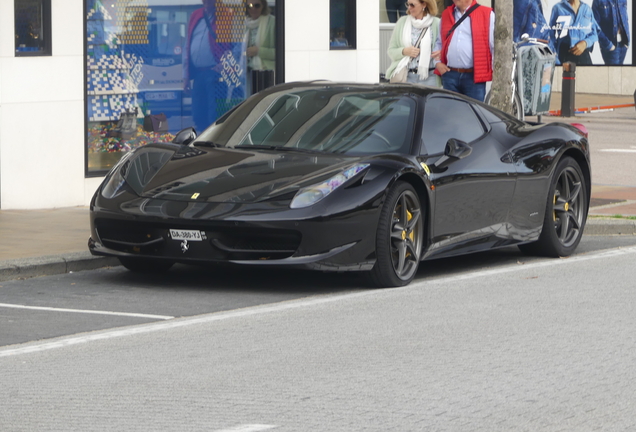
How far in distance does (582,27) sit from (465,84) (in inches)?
894

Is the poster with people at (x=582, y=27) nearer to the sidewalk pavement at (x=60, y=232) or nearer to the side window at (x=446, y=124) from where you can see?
the sidewalk pavement at (x=60, y=232)

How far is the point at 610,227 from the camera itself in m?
11.6

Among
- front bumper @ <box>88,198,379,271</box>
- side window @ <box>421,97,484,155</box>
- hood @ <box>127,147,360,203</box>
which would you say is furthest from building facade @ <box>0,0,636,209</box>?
side window @ <box>421,97,484,155</box>

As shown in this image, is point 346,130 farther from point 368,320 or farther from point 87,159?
point 87,159

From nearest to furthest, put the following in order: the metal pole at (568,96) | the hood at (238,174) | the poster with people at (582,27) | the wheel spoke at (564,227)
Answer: the hood at (238,174) → the wheel spoke at (564,227) → the metal pole at (568,96) → the poster with people at (582,27)

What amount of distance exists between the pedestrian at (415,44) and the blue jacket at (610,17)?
71.5ft

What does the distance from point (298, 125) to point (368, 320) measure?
2.25 m

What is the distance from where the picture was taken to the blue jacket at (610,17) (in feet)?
114

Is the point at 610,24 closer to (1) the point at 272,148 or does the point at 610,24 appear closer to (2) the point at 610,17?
(2) the point at 610,17

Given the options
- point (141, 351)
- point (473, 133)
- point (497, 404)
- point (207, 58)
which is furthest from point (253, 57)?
point (497, 404)

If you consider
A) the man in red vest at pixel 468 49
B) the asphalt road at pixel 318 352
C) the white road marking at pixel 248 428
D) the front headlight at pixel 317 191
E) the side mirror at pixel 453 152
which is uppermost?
the man in red vest at pixel 468 49

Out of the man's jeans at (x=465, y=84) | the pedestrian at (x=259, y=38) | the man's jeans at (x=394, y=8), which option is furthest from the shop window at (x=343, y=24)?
the man's jeans at (x=394, y=8)

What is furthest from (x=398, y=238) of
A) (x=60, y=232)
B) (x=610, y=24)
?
(x=610, y=24)

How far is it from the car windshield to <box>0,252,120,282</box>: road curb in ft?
3.86
